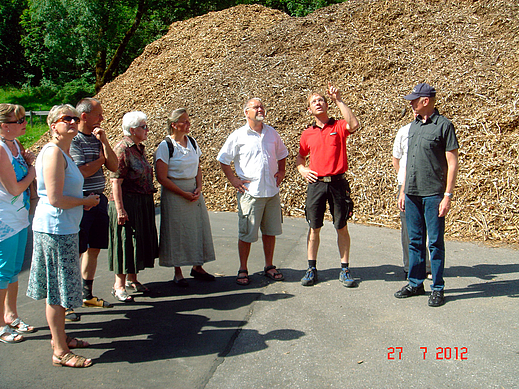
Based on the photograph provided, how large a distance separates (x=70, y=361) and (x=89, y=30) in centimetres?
1775

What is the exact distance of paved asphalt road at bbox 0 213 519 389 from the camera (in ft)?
11.2

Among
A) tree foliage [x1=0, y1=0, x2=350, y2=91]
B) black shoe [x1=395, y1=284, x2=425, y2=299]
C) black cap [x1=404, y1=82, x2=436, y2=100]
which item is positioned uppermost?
tree foliage [x1=0, y1=0, x2=350, y2=91]

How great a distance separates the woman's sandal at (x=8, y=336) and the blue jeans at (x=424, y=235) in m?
3.74

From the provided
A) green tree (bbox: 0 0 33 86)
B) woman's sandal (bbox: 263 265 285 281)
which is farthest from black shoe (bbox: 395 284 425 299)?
green tree (bbox: 0 0 33 86)

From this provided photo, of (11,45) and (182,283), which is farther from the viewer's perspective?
(11,45)

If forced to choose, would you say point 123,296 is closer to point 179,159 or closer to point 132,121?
point 179,159

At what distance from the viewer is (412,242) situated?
15.9ft

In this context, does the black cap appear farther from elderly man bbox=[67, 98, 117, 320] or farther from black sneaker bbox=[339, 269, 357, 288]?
elderly man bbox=[67, 98, 117, 320]

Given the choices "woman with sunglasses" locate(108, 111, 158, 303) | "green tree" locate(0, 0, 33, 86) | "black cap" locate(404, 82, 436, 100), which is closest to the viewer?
"black cap" locate(404, 82, 436, 100)

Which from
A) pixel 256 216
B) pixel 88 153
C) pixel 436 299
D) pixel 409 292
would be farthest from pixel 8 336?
pixel 436 299

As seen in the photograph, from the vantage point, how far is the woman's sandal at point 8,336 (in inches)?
156

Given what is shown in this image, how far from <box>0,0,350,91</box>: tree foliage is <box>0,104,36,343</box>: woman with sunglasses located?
53.1 feet

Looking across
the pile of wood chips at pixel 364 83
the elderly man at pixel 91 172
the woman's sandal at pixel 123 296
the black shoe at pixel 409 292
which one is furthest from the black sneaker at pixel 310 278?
the pile of wood chips at pixel 364 83

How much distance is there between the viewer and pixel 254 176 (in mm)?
5355
